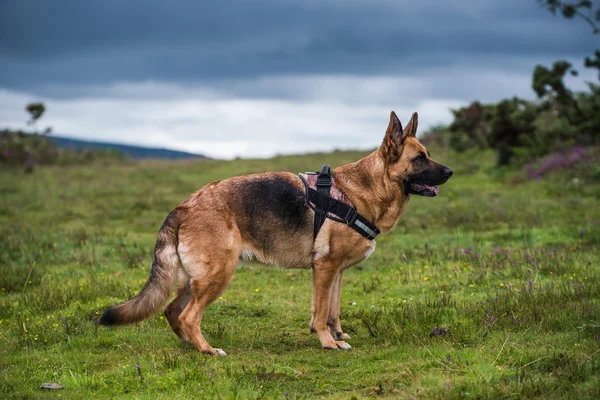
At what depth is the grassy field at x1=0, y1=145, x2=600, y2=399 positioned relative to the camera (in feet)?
18.7

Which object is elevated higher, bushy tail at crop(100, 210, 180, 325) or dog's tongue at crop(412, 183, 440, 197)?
dog's tongue at crop(412, 183, 440, 197)

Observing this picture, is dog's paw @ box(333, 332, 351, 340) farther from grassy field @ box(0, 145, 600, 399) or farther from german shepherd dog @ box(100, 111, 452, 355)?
grassy field @ box(0, 145, 600, 399)

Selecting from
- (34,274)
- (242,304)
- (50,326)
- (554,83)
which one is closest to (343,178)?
(242,304)

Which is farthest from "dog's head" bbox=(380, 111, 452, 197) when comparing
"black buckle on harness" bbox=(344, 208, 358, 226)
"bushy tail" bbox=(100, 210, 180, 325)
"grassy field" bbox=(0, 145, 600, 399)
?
"bushy tail" bbox=(100, 210, 180, 325)

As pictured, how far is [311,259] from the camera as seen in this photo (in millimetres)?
7301

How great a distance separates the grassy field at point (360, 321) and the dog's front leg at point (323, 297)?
202 millimetres

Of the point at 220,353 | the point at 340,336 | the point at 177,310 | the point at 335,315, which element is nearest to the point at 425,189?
the point at 335,315

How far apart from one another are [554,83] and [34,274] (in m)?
21.1

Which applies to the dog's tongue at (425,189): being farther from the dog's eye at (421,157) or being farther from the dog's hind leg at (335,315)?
the dog's hind leg at (335,315)

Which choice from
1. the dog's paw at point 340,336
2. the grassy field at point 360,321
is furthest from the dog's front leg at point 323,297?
the dog's paw at point 340,336

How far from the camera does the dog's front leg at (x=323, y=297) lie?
7.16 meters

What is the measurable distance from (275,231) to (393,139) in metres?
1.75

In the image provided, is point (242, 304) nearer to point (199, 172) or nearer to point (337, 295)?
point (337, 295)

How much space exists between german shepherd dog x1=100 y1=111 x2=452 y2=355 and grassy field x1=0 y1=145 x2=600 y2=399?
424 mm
